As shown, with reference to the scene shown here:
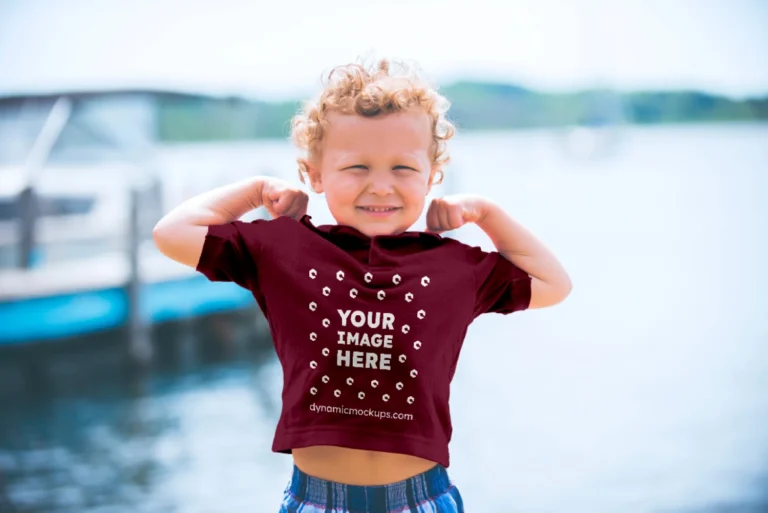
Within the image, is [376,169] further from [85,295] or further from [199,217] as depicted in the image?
[85,295]

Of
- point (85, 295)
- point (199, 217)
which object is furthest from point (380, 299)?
point (85, 295)

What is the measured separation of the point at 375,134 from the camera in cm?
111

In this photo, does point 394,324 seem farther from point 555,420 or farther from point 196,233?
point 555,420

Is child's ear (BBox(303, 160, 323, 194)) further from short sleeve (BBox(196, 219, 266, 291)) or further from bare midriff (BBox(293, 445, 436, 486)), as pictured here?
bare midriff (BBox(293, 445, 436, 486))

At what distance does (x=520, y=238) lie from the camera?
1164mm

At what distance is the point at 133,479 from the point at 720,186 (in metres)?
17.9

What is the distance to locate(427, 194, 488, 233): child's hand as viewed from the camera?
1.14 meters

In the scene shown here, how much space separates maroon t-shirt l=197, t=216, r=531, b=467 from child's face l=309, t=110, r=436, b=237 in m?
0.02

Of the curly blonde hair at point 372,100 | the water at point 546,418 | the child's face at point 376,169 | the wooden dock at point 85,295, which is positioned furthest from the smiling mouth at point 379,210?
the wooden dock at point 85,295

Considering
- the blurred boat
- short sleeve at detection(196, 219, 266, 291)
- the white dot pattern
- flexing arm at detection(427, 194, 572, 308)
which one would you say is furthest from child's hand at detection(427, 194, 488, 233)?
the blurred boat

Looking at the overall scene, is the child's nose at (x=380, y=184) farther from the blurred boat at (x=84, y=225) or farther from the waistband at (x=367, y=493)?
the blurred boat at (x=84, y=225)

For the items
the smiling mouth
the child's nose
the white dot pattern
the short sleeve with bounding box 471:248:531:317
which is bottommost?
the white dot pattern

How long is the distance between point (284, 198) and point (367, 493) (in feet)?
1.24

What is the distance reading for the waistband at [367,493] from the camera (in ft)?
3.51
